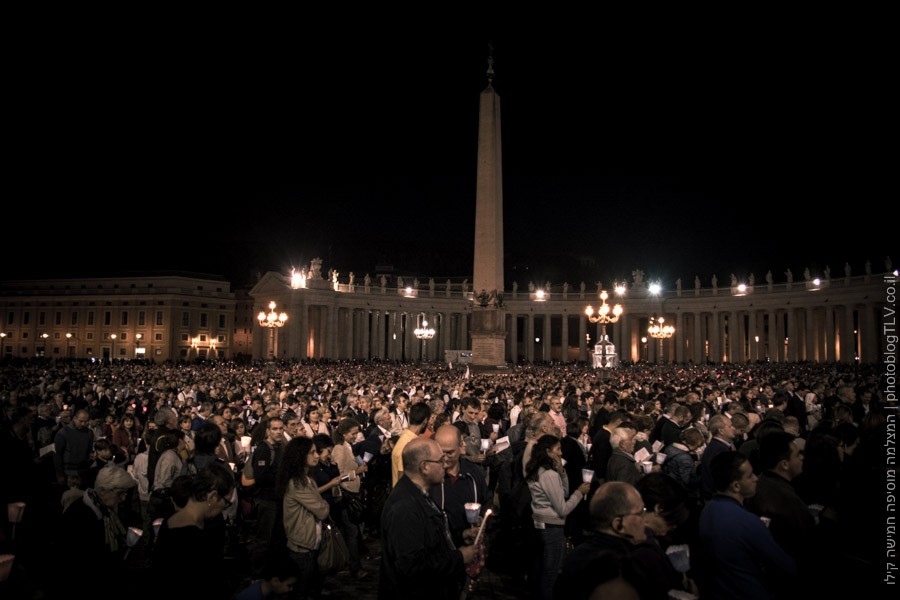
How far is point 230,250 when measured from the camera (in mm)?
110188

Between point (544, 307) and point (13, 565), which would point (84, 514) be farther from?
point (544, 307)

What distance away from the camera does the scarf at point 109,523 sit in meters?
5.46

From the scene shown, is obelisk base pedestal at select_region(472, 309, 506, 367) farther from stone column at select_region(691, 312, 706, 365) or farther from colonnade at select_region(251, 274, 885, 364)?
stone column at select_region(691, 312, 706, 365)

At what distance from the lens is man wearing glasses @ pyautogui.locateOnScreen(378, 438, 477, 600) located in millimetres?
3973

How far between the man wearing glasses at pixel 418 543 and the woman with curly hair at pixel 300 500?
184 cm

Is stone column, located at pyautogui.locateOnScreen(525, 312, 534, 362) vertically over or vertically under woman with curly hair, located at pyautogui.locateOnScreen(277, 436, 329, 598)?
over

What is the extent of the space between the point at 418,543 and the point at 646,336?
277 feet

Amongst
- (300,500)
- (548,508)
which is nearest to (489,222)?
(548,508)

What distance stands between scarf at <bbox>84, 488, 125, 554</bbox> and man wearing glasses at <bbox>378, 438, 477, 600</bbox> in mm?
2974

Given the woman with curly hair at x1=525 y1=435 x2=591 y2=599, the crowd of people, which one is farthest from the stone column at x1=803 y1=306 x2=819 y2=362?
the woman with curly hair at x1=525 y1=435 x2=591 y2=599

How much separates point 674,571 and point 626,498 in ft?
2.57

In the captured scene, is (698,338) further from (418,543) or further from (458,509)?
(418,543)

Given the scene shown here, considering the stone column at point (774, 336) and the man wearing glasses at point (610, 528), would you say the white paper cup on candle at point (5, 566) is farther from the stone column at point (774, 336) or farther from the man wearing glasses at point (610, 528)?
the stone column at point (774, 336)

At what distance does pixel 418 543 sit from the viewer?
4016mm
